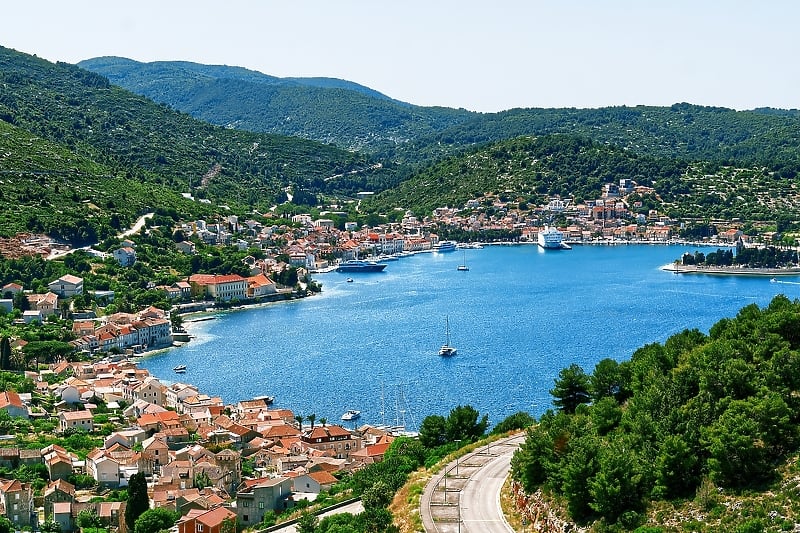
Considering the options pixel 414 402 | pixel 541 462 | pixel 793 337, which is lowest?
pixel 414 402

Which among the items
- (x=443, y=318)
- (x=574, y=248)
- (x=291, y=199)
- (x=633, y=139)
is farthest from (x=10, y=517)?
(x=633, y=139)

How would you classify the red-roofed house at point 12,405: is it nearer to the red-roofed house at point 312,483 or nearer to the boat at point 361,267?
the red-roofed house at point 312,483

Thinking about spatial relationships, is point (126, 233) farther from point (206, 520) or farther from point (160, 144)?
point (206, 520)

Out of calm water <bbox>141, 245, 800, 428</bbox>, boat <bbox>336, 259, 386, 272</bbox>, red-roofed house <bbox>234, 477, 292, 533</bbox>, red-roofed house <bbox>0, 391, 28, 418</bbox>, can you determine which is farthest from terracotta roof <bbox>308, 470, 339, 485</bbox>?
boat <bbox>336, 259, 386, 272</bbox>

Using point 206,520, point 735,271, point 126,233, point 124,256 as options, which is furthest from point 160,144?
point 206,520

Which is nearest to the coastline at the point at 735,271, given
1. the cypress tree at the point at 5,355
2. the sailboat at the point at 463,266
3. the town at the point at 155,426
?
the sailboat at the point at 463,266

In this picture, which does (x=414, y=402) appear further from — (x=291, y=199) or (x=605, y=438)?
Result: (x=291, y=199)
